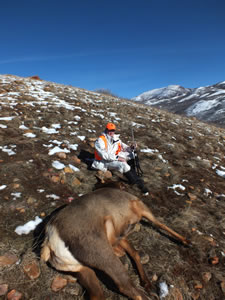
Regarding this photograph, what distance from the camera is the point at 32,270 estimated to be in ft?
8.55

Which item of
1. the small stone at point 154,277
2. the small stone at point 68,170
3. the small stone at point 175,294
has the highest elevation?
the small stone at point 68,170

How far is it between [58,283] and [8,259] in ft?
2.45

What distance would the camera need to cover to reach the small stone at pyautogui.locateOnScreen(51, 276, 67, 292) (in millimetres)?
2484

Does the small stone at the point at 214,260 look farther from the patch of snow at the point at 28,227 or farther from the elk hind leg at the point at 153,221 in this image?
the patch of snow at the point at 28,227

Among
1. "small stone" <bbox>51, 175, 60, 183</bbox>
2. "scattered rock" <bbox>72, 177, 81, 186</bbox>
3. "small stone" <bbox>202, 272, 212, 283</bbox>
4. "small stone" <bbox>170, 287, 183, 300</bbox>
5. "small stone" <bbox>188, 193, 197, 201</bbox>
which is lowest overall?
"small stone" <bbox>202, 272, 212, 283</bbox>

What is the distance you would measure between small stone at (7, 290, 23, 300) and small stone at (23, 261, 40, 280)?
0.69 ft

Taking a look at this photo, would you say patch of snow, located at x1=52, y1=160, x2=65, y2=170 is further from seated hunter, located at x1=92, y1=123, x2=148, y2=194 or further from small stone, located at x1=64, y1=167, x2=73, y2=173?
seated hunter, located at x1=92, y1=123, x2=148, y2=194

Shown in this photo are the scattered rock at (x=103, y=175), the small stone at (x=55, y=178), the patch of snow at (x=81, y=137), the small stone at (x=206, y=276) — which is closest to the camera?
the small stone at (x=206, y=276)

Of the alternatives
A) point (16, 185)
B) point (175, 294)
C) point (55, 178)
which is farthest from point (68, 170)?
point (175, 294)

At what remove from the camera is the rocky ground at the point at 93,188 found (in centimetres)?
267

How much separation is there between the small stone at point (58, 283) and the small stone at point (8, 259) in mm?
612

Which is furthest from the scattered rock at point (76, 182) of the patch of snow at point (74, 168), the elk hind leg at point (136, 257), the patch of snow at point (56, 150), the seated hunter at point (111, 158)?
the elk hind leg at point (136, 257)

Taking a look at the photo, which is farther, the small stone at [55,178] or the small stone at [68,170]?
the small stone at [68,170]

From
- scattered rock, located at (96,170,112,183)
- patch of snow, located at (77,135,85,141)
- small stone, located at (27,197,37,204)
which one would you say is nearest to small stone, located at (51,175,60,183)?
small stone, located at (27,197,37,204)
